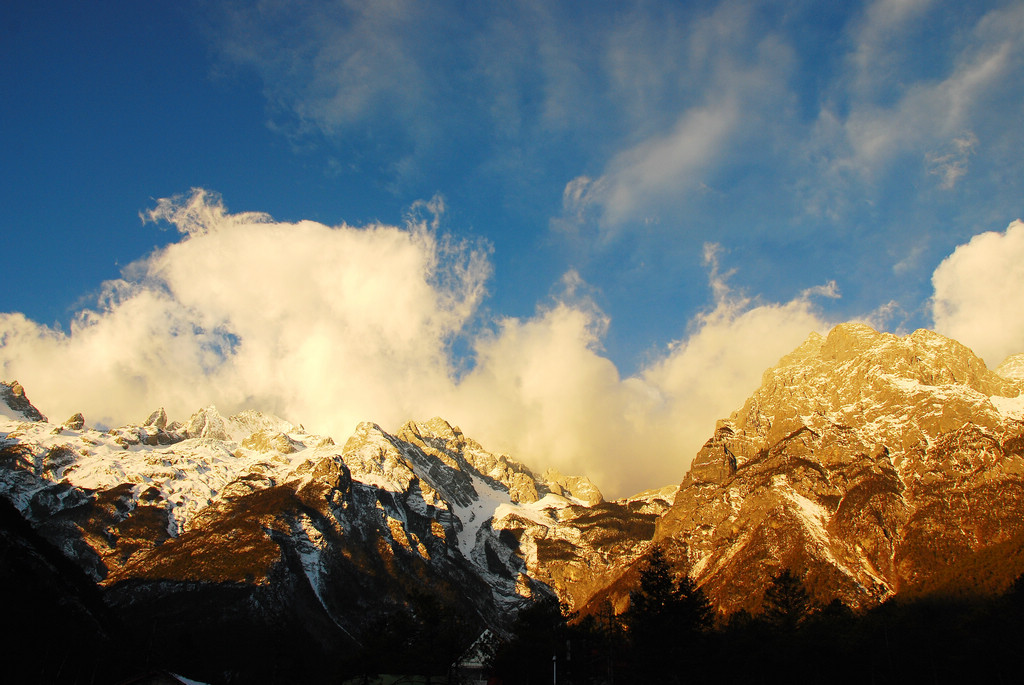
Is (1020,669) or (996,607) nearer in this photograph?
(1020,669)

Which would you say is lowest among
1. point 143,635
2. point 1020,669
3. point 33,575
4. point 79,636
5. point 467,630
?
point 1020,669

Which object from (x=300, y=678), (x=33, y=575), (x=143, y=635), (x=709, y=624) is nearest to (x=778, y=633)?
(x=709, y=624)

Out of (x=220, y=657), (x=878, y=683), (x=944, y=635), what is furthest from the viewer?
(x=220, y=657)

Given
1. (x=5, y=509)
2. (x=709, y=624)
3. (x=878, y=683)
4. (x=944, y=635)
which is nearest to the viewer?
(x=709, y=624)

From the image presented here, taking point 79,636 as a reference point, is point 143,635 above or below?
above

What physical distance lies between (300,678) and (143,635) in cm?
11559

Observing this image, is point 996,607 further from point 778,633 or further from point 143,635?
point 143,635

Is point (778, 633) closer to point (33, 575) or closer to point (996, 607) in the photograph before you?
point (996, 607)

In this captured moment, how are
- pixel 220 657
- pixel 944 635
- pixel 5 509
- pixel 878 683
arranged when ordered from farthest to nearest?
pixel 220 657 → pixel 5 509 → pixel 944 635 → pixel 878 683

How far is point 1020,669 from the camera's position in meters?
83.4

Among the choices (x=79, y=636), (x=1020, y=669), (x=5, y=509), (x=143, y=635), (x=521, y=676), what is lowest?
(x=1020, y=669)

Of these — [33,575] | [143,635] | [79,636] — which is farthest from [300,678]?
[143,635]

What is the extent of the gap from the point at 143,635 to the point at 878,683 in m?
205

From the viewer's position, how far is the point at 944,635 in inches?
4333
